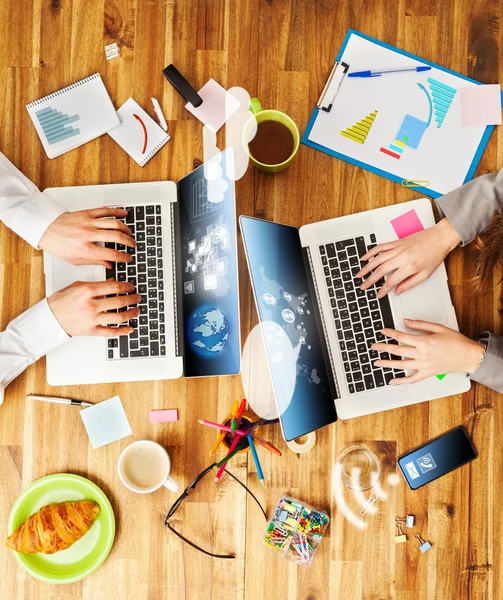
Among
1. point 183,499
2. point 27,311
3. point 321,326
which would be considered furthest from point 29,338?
point 321,326

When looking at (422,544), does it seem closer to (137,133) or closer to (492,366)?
(492,366)

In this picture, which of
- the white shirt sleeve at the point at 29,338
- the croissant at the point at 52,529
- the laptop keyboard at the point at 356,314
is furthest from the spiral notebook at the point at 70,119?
the croissant at the point at 52,529

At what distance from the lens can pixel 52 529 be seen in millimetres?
1266

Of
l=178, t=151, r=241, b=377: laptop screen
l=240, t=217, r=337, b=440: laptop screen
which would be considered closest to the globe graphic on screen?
l=178, t=151, r=241, b=377: laptop screen

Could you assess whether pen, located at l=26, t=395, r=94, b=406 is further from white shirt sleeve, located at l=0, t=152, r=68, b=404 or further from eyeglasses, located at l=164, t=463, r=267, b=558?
eyeglasses, located at l=164, t=463, r=267, b=558

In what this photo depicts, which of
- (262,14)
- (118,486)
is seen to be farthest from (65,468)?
(262,14)

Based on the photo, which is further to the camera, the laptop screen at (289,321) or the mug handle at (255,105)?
the mug handle at (255,105)

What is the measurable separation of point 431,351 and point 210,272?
522 millimetres

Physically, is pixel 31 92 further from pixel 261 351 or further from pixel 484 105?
pixel 484 105

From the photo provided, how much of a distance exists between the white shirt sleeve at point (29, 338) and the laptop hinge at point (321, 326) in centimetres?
57

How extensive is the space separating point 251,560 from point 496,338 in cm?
76

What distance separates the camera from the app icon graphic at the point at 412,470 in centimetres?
133

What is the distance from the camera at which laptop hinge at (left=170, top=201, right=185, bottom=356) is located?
4.28ft

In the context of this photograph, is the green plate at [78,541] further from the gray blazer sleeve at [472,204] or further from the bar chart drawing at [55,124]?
the gray blazer sleeve at [472,204]
